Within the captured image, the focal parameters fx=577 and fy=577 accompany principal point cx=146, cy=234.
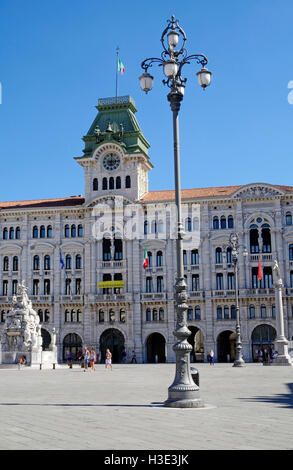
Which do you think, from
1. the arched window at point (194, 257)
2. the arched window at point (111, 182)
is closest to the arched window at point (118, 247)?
the arched window at point (111, 182)

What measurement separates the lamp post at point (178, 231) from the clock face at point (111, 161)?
49375 mm

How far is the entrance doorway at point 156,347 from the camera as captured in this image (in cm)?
6581

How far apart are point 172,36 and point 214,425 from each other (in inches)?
445

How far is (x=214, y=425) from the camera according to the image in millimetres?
11594

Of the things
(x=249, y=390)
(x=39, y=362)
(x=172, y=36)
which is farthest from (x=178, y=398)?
(x=39, y=362)

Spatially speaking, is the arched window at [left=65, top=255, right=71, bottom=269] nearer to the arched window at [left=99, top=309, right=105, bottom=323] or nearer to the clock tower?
the arched window at [left=99, top=309, right=105, bottom=323]

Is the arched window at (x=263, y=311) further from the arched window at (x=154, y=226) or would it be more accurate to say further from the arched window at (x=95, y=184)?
the arched window at (x=95, y=184)

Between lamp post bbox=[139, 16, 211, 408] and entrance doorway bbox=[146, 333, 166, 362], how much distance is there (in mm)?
49713

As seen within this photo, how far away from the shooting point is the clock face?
67.9 m

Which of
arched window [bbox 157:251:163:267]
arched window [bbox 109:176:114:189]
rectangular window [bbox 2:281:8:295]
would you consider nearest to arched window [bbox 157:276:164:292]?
arched window [bbox 157:251:163:267]

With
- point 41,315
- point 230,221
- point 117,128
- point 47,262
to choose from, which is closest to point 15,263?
point 47,262

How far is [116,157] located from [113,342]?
2149 cm
